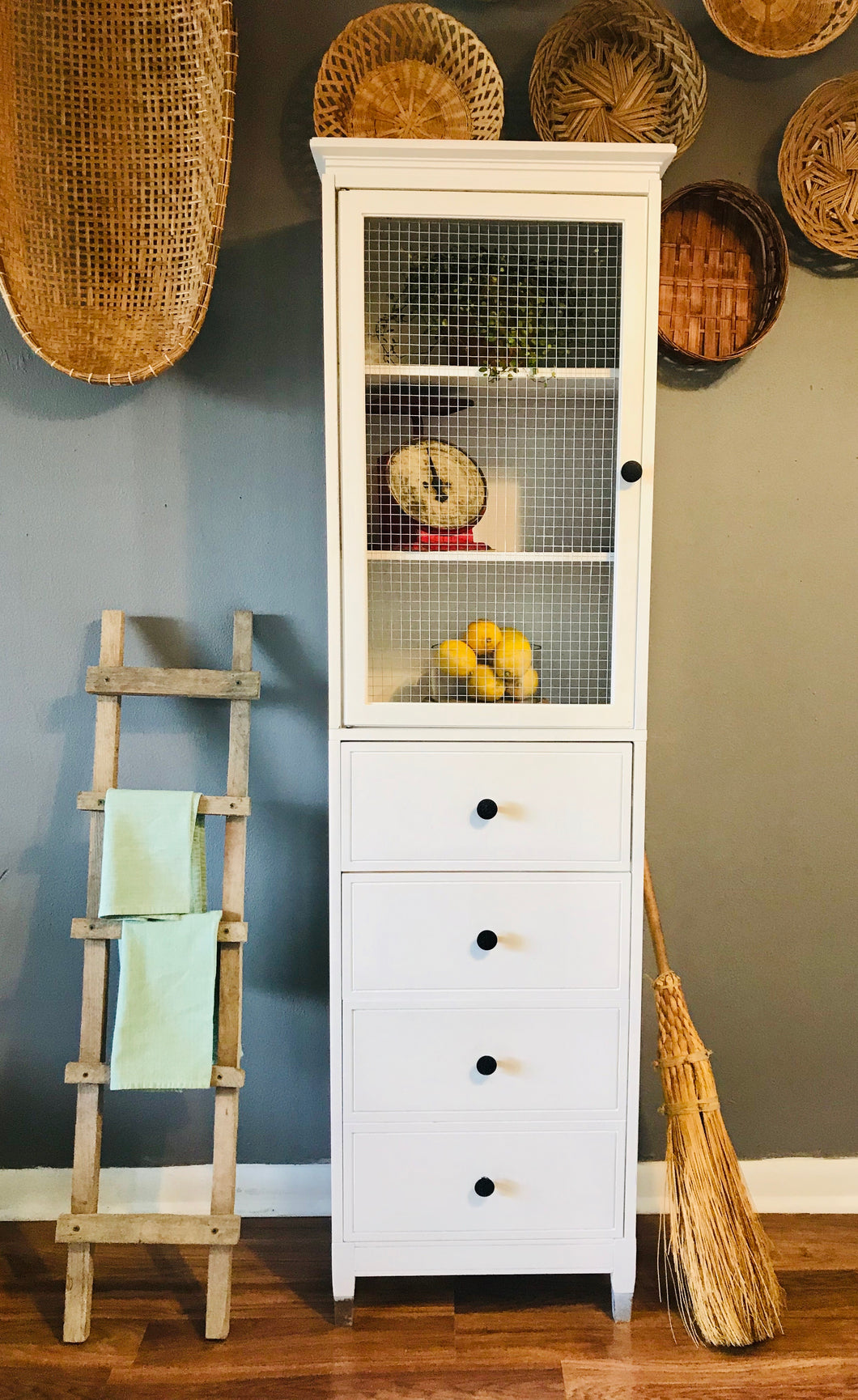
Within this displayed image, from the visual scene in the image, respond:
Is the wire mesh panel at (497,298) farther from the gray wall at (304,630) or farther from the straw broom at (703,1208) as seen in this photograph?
the straw broom at (703,1208)

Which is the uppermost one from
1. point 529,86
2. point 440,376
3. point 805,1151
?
point 529,86

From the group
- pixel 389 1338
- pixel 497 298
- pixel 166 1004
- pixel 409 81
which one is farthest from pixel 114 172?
pixel 389 1338

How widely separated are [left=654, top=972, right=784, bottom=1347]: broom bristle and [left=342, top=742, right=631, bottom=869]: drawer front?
1.22 ft

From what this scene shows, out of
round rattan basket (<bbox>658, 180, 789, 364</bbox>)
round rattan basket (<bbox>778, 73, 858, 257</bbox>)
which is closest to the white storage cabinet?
round rattan basket (<bbox>658, 180, 789, 364</bbox>)

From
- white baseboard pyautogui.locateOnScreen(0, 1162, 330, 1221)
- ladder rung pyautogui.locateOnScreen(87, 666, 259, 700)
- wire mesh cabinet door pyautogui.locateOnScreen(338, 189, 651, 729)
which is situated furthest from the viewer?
white baseboard pyautogui.locateOnScreen(0, 1162, 330, 1221)

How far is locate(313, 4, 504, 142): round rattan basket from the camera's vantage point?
1.66 meters

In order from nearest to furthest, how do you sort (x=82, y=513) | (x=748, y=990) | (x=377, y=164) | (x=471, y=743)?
(x=377, y=164)
(x=471, y=743)
(x=82, y=513)
(x=748, y=990)

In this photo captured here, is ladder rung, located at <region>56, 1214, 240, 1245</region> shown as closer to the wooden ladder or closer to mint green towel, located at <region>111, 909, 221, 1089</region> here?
the wooden ladder

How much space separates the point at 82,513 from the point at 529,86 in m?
1.15

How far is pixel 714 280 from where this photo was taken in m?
1.83

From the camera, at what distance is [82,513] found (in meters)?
1.85

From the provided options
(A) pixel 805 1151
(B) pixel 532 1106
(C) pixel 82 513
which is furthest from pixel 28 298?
(A) pixel 805 1151

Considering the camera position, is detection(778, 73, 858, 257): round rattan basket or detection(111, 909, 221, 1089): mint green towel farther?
detection(778, 73, 858, 257): round rattan basket

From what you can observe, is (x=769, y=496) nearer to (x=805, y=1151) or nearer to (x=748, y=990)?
(x=748, y=990)
